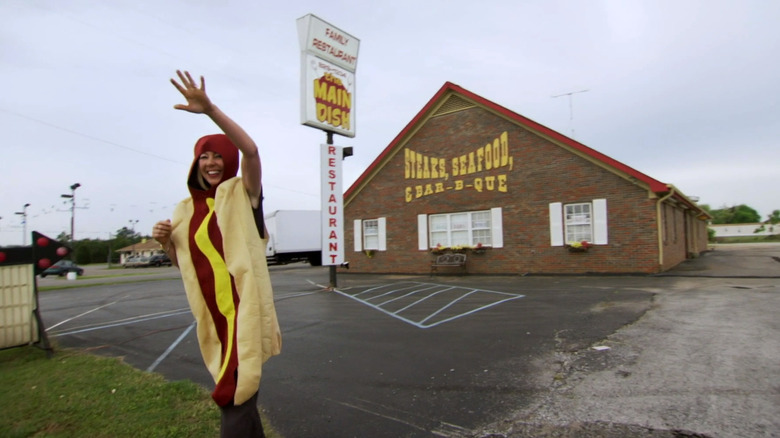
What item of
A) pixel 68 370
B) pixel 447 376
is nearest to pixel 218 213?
pixel 447 376

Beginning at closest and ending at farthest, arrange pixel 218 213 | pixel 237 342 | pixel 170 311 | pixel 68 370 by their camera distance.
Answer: pixel 237 342 < pixel 218 213 < pixel 68 370 < pixel 170 311

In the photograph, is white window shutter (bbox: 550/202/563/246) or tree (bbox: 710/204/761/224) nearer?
white window shutter (bbox: 550/202/563/246)

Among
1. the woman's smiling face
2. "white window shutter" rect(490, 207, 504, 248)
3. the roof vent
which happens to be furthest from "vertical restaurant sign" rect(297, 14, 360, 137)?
the woman's smiling face

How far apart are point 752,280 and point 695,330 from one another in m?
7.58

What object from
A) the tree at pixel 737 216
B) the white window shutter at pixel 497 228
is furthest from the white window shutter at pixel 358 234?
the tree at pixel 737 216

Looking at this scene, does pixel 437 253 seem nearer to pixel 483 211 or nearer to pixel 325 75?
pixel 483 211

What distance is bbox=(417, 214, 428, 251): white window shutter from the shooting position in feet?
61.7

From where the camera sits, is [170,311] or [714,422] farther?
[170,311]

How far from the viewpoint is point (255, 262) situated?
2273 millimetres

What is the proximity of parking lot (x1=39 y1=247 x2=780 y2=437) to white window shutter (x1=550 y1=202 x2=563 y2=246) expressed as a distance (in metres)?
4.66

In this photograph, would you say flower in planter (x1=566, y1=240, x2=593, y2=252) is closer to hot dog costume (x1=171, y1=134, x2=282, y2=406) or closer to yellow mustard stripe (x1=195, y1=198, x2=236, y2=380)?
hot dog costume (x1=171, y1=134, x2=282, y2=406)

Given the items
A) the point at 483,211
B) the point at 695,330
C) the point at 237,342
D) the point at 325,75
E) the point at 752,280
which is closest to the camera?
the point at 237,342

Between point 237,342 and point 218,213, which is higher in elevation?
point 218,213

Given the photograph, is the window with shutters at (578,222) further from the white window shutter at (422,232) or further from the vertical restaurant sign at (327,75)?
the vertical restaurant sign at (327,75)
